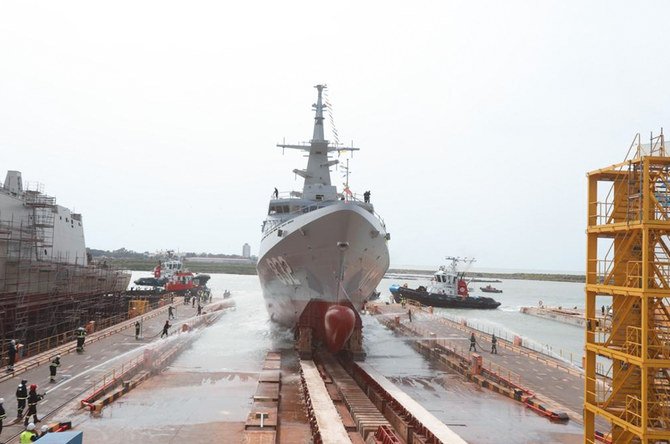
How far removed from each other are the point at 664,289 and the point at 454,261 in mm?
55988

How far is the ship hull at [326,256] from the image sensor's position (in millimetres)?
19672

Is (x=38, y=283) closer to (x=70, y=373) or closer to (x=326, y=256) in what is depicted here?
(x=70, y=373)

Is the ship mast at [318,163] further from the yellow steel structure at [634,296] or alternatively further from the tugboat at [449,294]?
the tugboat at [449,294]

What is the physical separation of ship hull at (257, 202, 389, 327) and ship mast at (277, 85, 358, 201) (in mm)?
6381

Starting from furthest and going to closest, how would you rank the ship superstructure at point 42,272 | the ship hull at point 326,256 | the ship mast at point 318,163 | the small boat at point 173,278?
the small boat at point 173,278 < the ship mast at point 318,163 < the ship superstructure at point 42,272 < the ship hull at point 326,256

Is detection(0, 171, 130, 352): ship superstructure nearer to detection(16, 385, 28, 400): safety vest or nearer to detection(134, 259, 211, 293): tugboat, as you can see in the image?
detection(16, 385, 28, 400): safety vest

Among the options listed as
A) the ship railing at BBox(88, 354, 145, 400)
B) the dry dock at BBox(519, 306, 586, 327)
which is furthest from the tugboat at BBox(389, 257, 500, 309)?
the ship railing at BBox(88, 354, 145, 400)

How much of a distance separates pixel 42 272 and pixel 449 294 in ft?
151

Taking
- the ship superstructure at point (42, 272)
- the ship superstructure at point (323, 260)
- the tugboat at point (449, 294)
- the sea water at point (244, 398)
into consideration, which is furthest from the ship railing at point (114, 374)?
the tugboat at point (449, 294)

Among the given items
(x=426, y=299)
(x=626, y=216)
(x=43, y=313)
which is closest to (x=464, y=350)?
(x=626, y=216)

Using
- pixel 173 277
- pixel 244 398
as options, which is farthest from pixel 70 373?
pixel 173 277

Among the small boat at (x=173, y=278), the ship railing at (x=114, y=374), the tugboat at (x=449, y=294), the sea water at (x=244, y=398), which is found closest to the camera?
the sea water at (x=244, y=398)

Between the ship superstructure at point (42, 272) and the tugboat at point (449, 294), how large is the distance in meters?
35.6

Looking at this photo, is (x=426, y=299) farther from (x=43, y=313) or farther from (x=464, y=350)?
(x=43, y=313)
